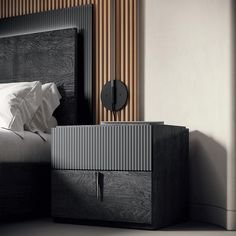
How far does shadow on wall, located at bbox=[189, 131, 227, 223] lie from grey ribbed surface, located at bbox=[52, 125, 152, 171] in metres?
0.46

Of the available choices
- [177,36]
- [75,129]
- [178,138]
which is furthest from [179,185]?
Answer: [177,36]

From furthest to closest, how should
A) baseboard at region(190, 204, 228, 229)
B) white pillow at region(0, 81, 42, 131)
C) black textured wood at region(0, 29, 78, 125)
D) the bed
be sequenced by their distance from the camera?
black textured wood at region(0, 29, 78, 125), white pillow at region(0, 81, 42, 131), the bed, baseboard at region(190, 204, 228, 229)

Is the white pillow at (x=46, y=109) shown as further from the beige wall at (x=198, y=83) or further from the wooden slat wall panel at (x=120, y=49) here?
the beige wall at (x=198, y=83)

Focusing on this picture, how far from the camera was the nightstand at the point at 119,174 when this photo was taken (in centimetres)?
314

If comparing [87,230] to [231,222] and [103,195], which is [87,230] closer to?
[103,195]

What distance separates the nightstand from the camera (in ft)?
10.3

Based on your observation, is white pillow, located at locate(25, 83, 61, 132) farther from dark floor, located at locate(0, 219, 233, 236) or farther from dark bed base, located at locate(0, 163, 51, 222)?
dark floor, located at locate(0, 219, 233, 236)

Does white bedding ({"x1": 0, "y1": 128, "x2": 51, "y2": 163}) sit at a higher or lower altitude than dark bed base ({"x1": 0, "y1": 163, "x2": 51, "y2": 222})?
higher

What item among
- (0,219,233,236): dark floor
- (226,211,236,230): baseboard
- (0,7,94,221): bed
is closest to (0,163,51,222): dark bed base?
(0,7,94,221): bed

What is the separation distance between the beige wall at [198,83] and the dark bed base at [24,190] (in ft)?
2.66

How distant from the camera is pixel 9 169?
11.0ft

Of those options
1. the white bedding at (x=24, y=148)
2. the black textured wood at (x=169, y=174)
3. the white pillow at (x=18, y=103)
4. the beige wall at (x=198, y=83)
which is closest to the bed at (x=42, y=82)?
the white bedding at (x=24, y=148)

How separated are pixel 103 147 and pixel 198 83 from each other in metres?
0.75

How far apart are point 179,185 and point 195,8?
109 centimetres
